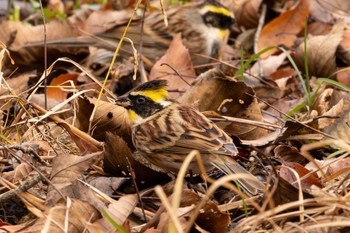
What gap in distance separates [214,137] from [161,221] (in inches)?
33.8

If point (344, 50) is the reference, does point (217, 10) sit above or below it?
below

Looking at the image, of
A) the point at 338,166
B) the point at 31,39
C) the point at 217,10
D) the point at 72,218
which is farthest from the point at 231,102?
the point at 217,10

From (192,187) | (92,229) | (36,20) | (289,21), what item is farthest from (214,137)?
(36,20)

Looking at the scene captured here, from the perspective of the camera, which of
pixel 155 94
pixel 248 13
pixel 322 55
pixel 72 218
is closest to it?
pixel 72 218

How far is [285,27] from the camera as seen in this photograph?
6.90 metres

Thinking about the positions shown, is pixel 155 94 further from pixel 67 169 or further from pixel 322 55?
pixel 322 55

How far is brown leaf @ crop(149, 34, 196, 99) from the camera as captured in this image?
5.64 metres

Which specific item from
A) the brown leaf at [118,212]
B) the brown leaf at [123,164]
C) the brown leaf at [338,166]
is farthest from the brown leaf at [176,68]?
the brown leaf at [118,212]

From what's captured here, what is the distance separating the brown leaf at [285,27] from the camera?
6.81 m

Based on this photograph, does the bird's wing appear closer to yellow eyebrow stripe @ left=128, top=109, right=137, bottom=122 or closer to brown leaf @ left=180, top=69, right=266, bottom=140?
yellow eyebrow stripe @ left=128, top=109, right=137, bottom=122

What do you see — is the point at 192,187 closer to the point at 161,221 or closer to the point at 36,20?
the point at 161,221

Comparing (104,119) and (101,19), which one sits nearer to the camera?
(104,119)

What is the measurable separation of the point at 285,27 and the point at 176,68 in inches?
54.8

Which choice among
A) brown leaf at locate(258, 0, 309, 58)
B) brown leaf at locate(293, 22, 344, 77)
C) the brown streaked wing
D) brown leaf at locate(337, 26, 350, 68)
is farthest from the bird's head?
brown leaf at locate(258, 0, 309, 58)
